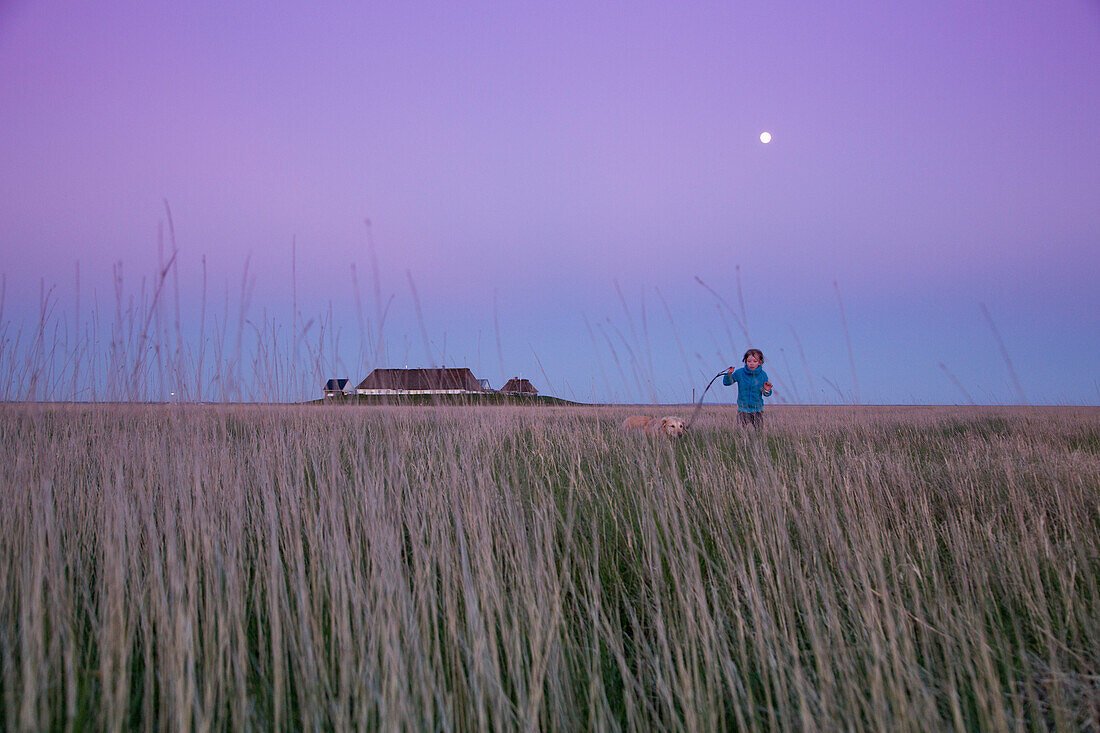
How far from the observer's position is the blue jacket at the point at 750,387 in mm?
7746

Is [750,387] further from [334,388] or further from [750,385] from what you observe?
[334,388]

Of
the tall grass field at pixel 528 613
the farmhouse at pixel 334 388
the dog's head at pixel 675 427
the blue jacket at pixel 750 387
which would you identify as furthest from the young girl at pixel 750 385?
the farmhouse at pixel 334 388

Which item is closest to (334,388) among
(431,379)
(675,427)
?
(431,379)

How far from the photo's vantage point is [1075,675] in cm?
166

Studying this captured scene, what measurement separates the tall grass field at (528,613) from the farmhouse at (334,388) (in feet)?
2.80

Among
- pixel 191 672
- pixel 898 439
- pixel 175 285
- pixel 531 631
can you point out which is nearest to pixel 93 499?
pixel 175 285

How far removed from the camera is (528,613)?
1838mm

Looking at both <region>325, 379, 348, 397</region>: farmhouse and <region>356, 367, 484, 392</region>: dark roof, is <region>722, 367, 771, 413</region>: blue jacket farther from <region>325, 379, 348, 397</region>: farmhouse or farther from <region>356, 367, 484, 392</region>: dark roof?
<region>325, 379, 348, 397</region>: farmhouse

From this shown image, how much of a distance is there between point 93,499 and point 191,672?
206 centimetres

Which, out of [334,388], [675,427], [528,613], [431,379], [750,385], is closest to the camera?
[528,613]

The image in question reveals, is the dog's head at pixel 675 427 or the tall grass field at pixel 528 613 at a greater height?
the dog's head at pixel 675 427

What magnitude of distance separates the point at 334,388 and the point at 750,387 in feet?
18.2

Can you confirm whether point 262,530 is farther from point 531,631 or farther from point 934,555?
point 934,555

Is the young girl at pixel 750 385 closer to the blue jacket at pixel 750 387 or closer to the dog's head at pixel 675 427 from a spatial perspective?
the blue jacket at pixel 750 387
